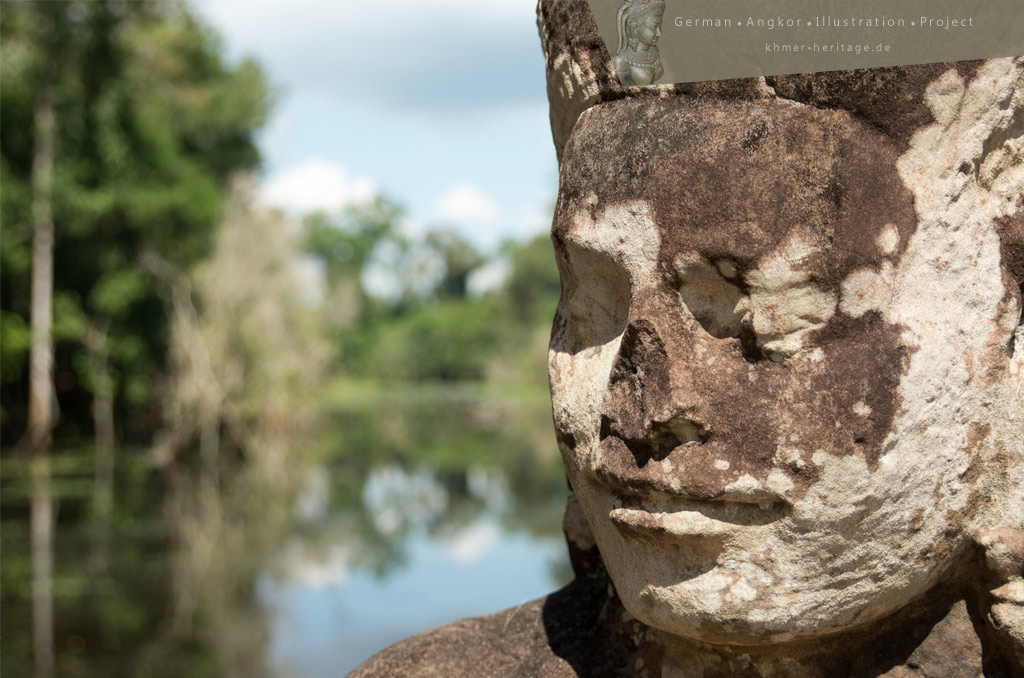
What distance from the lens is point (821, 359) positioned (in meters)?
2.04

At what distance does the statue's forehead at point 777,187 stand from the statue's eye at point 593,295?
0.21 meters

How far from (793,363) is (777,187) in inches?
14.5

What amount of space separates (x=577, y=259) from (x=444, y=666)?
125cm

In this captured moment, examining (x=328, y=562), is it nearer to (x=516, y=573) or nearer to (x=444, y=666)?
(x=516, y=573)

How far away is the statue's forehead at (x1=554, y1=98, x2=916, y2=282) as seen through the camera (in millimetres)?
2033

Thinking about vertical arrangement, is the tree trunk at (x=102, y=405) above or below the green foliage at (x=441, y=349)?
below

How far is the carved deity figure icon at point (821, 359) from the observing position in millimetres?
2033

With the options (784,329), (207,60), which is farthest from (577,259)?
(207,60)

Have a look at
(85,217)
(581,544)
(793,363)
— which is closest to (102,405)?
(85,217)

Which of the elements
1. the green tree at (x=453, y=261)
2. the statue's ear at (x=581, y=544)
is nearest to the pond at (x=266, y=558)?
the statue's ear at (x=581, y=544)

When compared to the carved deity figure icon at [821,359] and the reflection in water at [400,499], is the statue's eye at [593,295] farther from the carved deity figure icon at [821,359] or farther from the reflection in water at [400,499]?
the reflection in water at [400,499]

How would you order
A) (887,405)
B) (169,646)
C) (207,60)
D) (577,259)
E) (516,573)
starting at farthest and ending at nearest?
(207,60) → (516,573) → (169,646) → (577,259) → (887,405)

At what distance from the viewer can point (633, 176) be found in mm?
2178

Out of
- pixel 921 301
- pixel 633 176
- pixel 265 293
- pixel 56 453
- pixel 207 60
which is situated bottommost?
pixel 921 301
